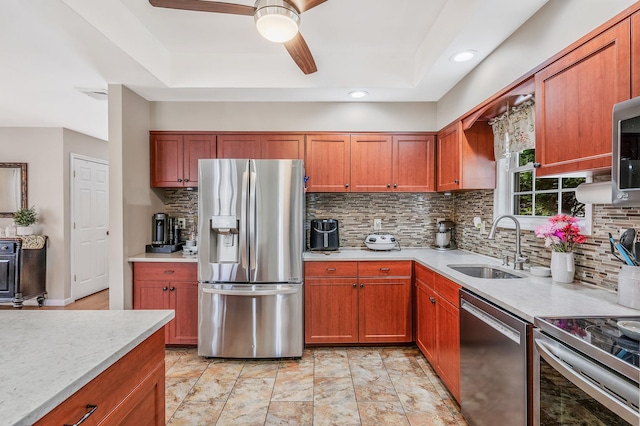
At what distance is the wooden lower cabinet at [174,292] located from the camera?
301 cm

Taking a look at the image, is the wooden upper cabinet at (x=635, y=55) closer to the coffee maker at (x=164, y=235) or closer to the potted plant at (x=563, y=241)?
the potted plant at (x=563, y=241)

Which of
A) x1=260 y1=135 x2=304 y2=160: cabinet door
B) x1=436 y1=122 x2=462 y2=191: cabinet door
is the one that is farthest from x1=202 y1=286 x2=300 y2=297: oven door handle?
x1=436 y1=122 x2=462 y2=191: cabinet door

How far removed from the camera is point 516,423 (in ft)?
4.68

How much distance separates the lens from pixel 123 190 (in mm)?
2926

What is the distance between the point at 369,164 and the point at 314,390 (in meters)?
2.10

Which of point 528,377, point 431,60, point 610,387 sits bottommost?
point 528,377

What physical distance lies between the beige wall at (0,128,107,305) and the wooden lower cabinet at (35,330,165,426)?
4.20 metres

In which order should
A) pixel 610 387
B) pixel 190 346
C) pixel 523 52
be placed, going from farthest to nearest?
pixel 190 346 → pixel 523 52 → pixel 610 387

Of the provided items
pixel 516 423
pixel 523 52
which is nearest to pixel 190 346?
pixel 516 423

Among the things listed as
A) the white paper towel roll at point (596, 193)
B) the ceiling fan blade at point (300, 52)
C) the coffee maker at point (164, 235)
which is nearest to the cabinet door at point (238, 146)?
the coffee maker at point (164, 235)

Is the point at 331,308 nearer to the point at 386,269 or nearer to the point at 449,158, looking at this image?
the point at 386,269

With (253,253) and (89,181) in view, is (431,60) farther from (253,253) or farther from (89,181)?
(89,181)

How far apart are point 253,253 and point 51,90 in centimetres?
260

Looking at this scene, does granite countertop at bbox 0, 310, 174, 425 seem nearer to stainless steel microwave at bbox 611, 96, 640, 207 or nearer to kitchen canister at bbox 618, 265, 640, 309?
stainless steel microwave at bbox 611, 96, 640, 207
